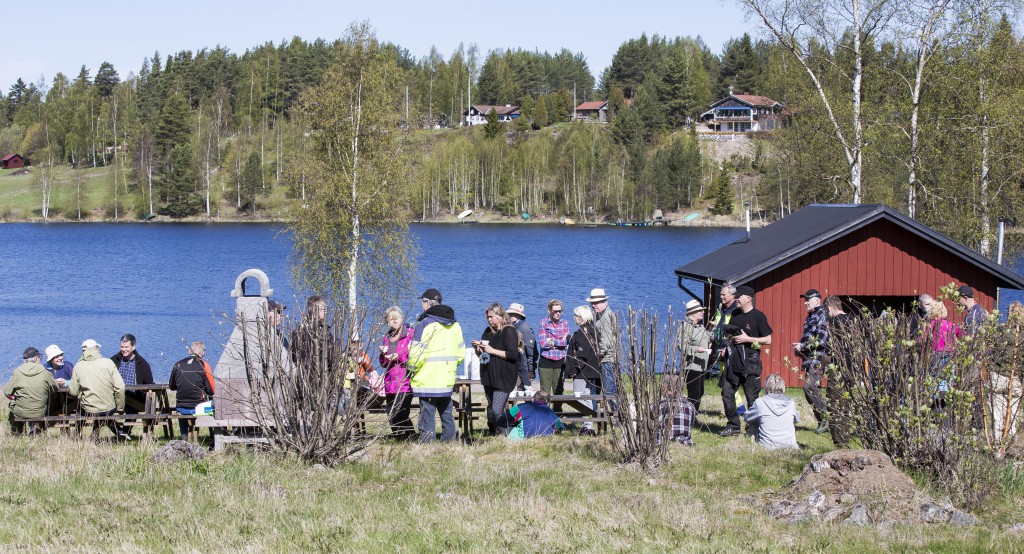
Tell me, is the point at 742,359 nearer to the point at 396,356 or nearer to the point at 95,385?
the point at 396,356

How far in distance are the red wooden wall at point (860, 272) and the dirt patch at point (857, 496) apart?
11132mm

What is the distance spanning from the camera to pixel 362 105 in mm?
26906

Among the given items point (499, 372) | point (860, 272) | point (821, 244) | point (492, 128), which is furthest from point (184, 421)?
point (492, 128)

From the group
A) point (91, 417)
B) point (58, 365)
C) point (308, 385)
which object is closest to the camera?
point (308, 385)

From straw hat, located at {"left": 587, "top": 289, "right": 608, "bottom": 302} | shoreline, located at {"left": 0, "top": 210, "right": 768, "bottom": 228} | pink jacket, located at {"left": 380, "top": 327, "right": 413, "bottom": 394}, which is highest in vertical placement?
shoreline, located at {"left": 0, "top": 210, "right": 768, "bottom": 228}

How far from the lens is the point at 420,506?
7.11m

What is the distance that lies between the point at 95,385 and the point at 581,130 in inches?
4142

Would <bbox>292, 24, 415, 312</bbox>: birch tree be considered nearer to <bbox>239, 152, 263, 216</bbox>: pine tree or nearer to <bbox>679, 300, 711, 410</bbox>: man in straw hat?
<bbox>679, 300, 711, 410</bbox>: man in straw hat

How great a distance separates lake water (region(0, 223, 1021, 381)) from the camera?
3406 cm

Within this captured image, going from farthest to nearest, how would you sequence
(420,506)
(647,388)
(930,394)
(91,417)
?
(91,417) < (647,388) < (930,394) < (420,506)

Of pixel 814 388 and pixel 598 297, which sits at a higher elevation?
pixel 598 297

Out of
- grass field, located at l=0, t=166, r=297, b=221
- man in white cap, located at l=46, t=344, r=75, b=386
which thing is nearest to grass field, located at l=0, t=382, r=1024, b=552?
man in white cap, located at l=46, t=344, r=75, b=386

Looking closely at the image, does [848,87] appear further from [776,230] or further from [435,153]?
[435,153]

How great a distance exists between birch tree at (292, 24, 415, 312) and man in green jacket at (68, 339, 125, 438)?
50.6 ft
